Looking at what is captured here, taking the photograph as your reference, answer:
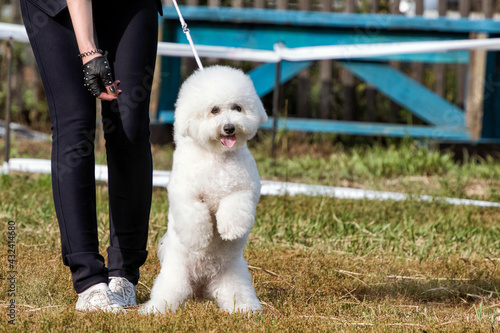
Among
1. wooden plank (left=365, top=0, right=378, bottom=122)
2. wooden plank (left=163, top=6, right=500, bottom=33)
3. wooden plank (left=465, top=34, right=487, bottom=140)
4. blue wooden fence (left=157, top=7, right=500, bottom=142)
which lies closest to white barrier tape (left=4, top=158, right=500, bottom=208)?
blue wooden fence (left=157, top=7, right=500, bottom=142)

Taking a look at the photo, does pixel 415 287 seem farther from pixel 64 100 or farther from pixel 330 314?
pixel 64 100

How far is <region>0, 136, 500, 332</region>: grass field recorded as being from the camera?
2.73m

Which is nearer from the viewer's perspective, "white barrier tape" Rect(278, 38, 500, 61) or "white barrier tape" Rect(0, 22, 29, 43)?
"white barrier tape" Rect(0, 22, 29, 43)

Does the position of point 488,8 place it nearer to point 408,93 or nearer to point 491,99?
point 491,99

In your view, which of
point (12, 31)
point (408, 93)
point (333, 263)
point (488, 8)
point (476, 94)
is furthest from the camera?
point (488, 8)

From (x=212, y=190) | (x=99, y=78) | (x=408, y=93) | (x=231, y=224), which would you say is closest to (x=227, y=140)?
(x=212, y=190)

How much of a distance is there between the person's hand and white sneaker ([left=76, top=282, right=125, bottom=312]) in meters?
0.77

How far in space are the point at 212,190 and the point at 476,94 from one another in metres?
5.28

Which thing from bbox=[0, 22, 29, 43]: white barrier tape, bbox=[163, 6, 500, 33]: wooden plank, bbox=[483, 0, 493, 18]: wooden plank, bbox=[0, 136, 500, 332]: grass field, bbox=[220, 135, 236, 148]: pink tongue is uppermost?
bbox=[483, 0, 493, 18]: wooden plank

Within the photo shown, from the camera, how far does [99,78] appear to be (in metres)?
2.79

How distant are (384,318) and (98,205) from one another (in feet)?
8.71

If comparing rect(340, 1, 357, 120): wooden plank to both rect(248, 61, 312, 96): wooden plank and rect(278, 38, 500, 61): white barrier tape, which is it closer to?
rect(248, 61, 312, 96): wooden plank

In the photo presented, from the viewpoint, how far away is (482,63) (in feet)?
23.8

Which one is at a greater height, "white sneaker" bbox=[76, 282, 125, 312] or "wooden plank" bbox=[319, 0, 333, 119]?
"wooden plank" bbox=[319, 0, 333, 119]
